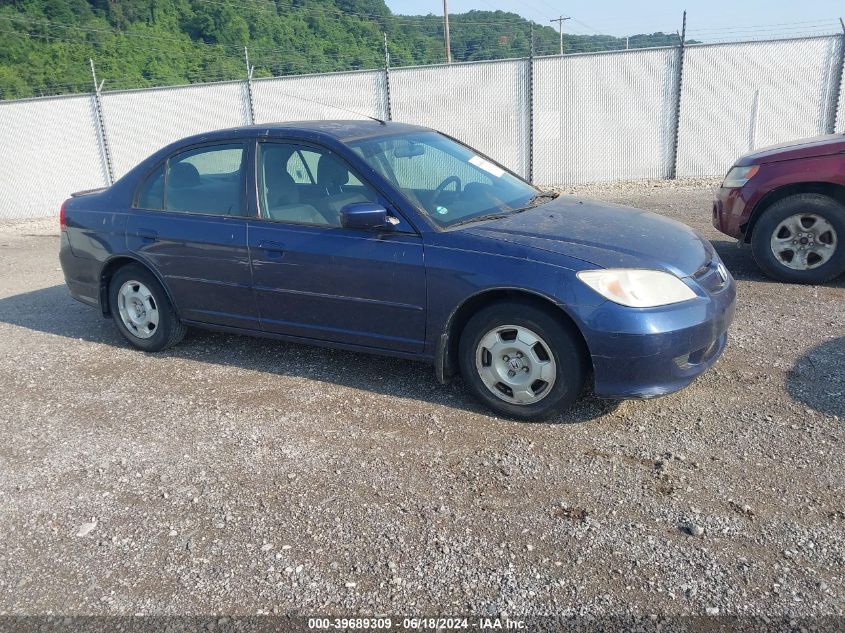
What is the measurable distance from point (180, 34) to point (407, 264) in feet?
140

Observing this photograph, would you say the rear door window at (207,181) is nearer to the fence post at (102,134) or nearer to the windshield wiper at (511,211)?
the windshield wiper at (511,211)

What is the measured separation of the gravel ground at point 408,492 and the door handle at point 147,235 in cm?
91

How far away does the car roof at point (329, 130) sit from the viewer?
472 cm

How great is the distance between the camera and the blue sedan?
378 cm

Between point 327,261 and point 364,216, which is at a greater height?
point 364,216

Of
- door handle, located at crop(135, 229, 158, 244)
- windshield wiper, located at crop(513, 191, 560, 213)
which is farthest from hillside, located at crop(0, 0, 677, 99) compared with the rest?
windshield wiper, located at crop(513, 191, 560, 213)

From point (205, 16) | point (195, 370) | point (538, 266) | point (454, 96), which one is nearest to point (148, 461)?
point (195, 370)

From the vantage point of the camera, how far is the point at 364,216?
4.15 metres

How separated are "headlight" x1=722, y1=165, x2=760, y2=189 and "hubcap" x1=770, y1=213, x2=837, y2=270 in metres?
0.50

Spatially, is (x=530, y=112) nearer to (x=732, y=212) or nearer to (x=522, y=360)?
(x=732, y=212)

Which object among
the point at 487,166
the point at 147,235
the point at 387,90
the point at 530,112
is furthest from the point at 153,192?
the point at 530,112

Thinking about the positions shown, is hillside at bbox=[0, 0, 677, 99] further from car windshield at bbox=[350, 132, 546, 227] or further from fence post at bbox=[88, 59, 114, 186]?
car windshield at bbox=[350, 132, 546, 227]

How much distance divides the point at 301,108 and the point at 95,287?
9172 mm

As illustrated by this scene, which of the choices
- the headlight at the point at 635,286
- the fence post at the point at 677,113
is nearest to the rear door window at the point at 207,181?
the headlight at the point at 635,286
